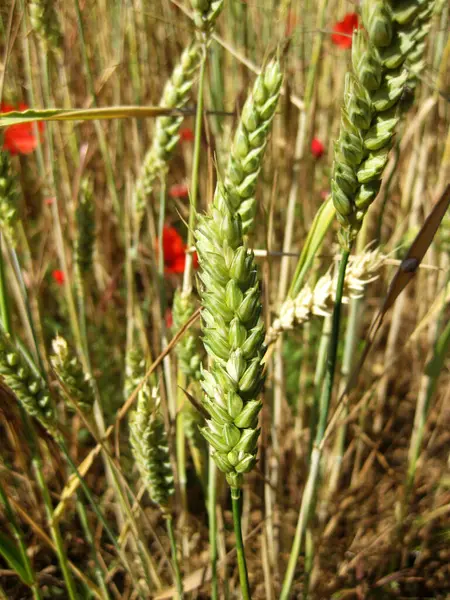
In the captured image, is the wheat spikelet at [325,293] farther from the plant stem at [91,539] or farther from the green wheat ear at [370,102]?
the plant stem at [91,539]

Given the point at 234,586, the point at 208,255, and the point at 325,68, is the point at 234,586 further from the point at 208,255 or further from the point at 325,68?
the point at 325,68

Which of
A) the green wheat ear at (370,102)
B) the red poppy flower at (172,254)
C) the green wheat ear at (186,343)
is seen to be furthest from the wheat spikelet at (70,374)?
the red poppy flower at (172,254)

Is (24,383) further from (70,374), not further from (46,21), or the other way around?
(46,21)

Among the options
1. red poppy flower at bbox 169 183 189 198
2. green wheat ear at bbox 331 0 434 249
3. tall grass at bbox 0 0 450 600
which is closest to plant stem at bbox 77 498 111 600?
tall grass at bbox 0 0 450 600

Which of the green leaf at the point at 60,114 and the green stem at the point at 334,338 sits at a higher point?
the green leaf at the point at 60,114

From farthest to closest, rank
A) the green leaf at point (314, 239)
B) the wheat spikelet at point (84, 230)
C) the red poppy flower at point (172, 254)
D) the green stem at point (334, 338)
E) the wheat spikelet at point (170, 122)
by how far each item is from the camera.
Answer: the red poppy flower at point (172, 254) → the wheat spikelet at point (84, 230) → the wheat spikelet at point (170, 122) → the green leaf at point (314, 239) → the green stem at point (334, 338)

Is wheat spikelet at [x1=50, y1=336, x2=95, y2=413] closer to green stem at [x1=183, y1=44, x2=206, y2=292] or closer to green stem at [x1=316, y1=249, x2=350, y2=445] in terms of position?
green stem at [x1=183, y1=44, x2=206, y2=292]

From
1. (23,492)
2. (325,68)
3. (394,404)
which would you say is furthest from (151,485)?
(325,68)
